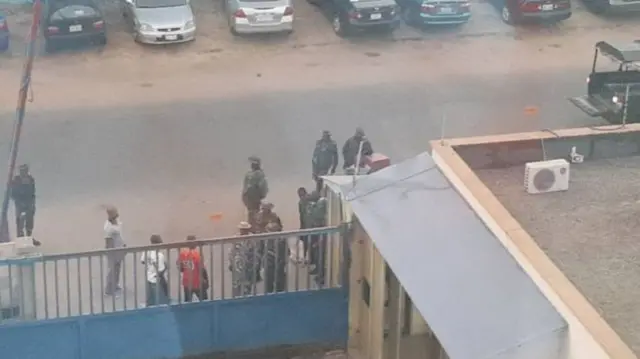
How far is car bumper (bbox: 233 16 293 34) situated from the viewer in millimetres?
24984

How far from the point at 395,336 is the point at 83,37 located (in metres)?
13.9

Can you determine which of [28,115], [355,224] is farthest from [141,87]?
[355,224]

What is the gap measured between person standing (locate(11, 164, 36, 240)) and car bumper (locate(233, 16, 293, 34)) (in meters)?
10.5

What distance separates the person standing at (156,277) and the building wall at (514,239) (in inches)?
127

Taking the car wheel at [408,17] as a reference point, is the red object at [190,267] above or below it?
Answer: above

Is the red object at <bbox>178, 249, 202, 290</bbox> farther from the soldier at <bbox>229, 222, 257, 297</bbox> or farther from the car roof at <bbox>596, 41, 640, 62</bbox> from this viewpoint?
the car roof at <bbox>596, 41, 640, 62</bbox>

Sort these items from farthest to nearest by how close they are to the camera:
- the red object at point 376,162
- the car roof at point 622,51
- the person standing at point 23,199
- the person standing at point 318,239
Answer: the car roof at point 622,51
the red object at point 376,162
the person standing at point 23,199
the person standing at point 318,239

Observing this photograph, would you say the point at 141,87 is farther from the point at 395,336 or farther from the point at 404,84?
the point at 395,336

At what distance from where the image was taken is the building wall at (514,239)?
893cm

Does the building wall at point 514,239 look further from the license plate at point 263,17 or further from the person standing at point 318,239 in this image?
the license plate at point 263,17

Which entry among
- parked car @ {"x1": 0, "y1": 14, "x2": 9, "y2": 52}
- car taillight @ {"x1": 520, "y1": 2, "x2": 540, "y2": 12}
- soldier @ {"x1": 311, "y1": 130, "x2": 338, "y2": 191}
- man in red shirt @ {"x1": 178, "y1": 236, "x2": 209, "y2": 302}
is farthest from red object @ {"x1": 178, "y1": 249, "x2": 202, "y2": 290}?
car taillight @ {"x1": 520, "y1": 2, "x2": 540, "y2": 12}

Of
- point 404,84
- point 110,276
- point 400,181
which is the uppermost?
point 400,181

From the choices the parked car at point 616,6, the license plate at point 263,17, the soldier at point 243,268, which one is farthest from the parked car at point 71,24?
the soldier at point 243,268

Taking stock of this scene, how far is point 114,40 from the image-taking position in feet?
81.6
